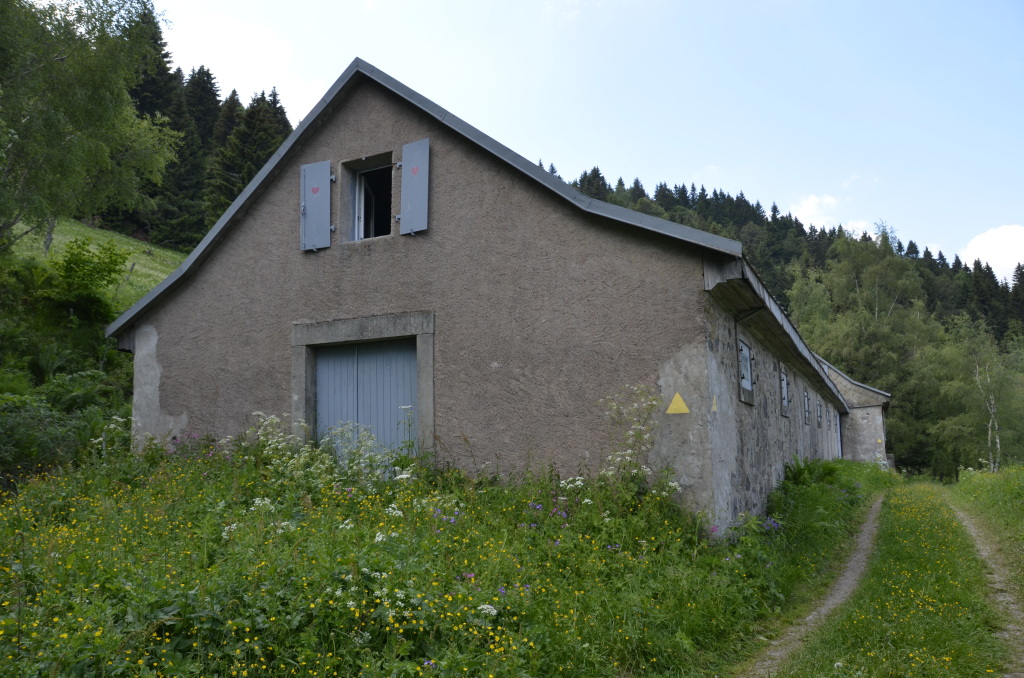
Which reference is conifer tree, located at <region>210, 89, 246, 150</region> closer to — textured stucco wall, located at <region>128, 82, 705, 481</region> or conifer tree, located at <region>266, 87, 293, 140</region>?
conifer tree, located at <region>266, 87, 293, 140</region>

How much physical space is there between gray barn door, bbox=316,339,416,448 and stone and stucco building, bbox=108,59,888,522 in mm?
26

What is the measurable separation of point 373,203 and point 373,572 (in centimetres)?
707

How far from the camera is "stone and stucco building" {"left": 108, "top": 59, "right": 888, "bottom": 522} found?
298 inches

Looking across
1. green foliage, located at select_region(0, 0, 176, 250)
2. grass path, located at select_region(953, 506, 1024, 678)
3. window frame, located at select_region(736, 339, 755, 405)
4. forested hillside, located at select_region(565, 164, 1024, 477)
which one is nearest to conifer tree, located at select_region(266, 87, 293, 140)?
forested hillside, located at select_region(565, 164, 1024, 477)

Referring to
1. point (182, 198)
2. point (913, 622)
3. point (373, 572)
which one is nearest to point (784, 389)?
point (913, 622)

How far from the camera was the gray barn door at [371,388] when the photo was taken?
29.9 ft

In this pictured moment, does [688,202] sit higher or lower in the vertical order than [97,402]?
higher

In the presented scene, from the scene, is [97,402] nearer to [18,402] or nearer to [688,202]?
[18,402]

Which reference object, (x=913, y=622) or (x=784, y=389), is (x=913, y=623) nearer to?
(x=913, y=622)

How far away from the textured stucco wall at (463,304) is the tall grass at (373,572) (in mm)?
909

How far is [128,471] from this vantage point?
8.78m

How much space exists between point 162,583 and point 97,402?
41.0 feet

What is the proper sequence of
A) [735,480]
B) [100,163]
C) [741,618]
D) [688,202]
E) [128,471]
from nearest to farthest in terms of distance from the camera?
[741,618]
[735,480]
[128,471]
[100,163]
[688,202]

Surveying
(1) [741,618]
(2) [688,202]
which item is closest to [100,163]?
(1) [741,618]
